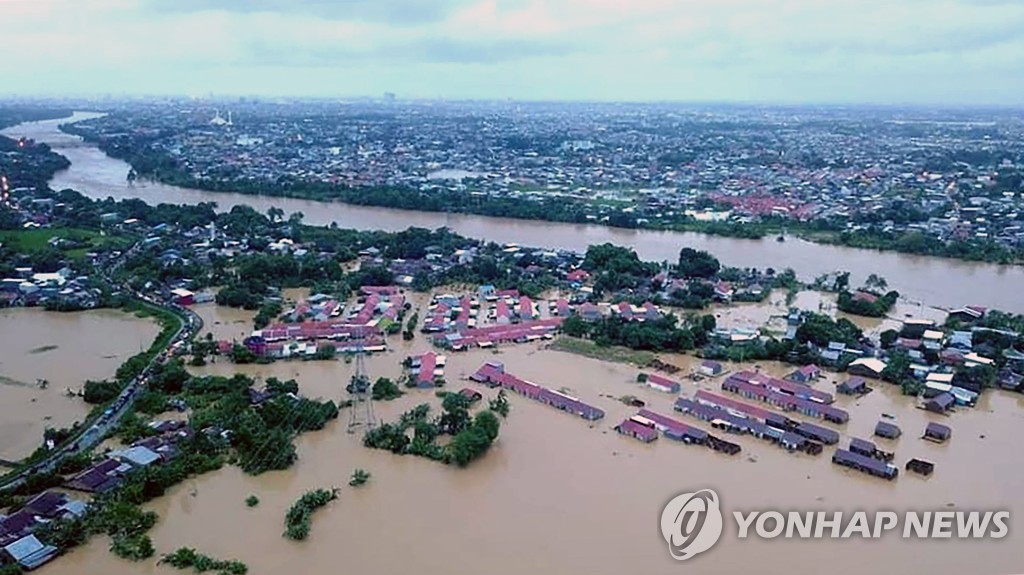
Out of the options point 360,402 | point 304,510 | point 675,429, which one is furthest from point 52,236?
point 675,429

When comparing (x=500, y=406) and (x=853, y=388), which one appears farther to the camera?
(x=853, y=388)

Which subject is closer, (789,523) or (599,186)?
(789,523)

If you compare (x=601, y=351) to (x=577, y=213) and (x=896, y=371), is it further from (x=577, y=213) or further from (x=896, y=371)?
(x=577, y=213)

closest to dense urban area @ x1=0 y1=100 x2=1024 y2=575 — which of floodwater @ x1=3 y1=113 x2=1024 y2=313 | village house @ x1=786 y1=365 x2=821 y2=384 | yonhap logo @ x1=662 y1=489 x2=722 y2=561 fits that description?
village house @ x1=786 y1=365 x2=821 y2=384

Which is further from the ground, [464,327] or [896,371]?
[896,371]

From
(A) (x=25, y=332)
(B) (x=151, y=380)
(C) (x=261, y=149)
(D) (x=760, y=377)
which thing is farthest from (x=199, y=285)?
(C) (x=261, y=149)

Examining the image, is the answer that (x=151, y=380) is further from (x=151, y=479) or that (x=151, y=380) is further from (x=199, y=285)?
(x=199, y=285)

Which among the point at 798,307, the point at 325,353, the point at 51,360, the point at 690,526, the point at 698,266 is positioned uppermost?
the point at 698,266
